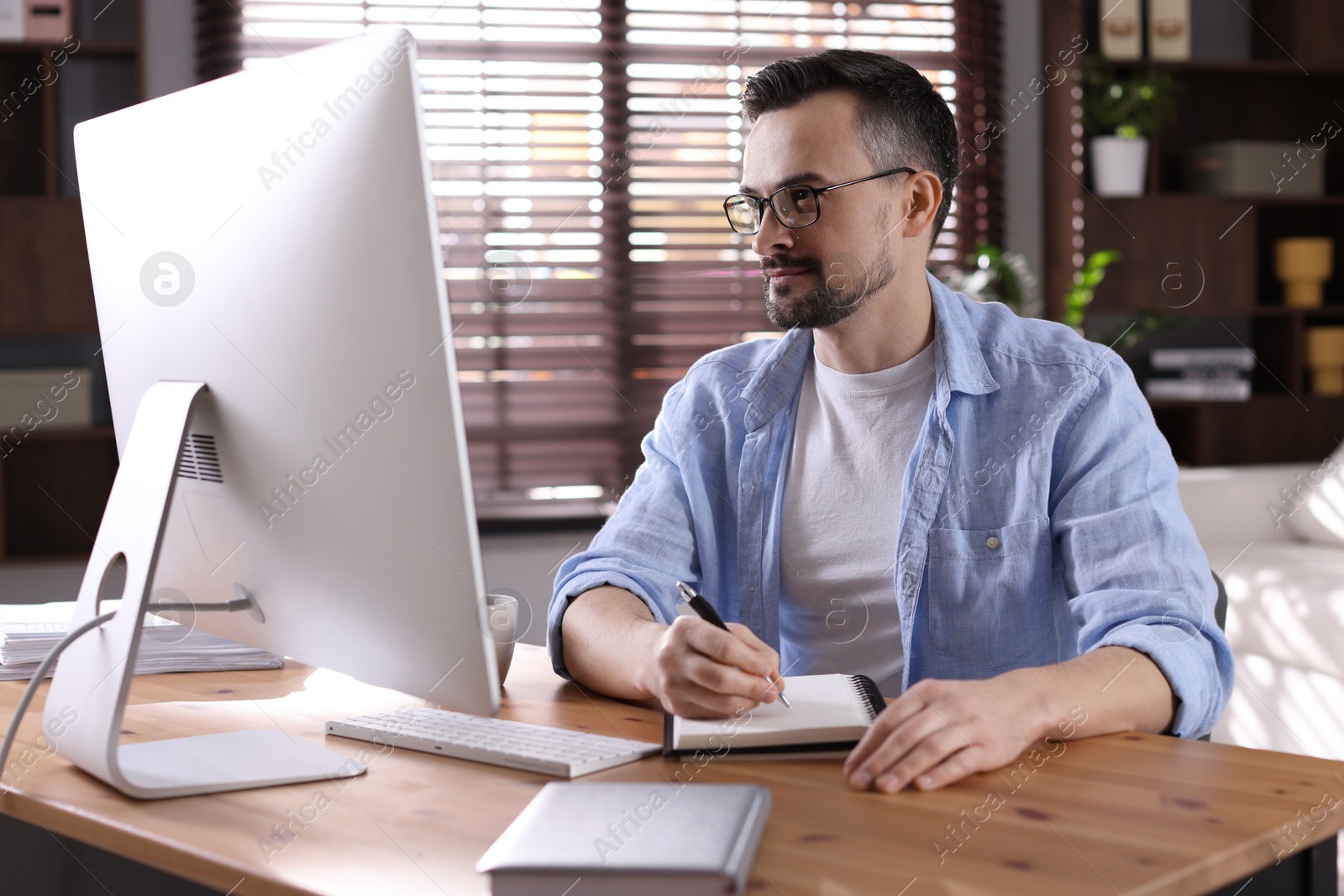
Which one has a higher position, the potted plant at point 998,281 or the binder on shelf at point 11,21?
the binder on shelf at point 11,21

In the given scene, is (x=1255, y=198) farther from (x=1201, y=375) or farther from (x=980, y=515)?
(x=980, y=515)

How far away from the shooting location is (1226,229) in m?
4.06

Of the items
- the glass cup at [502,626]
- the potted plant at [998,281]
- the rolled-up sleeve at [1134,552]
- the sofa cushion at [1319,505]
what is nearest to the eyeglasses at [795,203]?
the rolled-up sleeve at [1134,552]

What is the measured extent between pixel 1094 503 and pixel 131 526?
37.8 inches

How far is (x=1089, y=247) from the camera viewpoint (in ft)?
13.1

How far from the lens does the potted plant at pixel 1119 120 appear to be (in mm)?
3887

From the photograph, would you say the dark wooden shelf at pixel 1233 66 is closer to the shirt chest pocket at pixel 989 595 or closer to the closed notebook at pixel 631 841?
the shirt chest pocket at pixel 989 595

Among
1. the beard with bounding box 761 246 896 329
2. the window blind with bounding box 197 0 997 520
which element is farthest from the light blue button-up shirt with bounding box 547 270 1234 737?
the window blind with bounding box 197 0 997 520

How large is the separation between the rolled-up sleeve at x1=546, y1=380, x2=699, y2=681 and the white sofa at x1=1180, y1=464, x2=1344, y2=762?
1.60 meters

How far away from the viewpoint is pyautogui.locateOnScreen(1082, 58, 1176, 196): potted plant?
389 cm

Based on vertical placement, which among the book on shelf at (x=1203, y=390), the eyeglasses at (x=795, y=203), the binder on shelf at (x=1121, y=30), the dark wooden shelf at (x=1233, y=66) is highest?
the binder on shelf at (x=1121, y=30)

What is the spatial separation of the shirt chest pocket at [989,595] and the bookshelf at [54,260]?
238 cm

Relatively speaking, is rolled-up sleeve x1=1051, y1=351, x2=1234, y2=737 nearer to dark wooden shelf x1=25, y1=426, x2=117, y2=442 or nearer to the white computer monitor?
the white computer monitor

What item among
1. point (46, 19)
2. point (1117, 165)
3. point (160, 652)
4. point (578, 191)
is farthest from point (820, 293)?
point (1117, 165)
